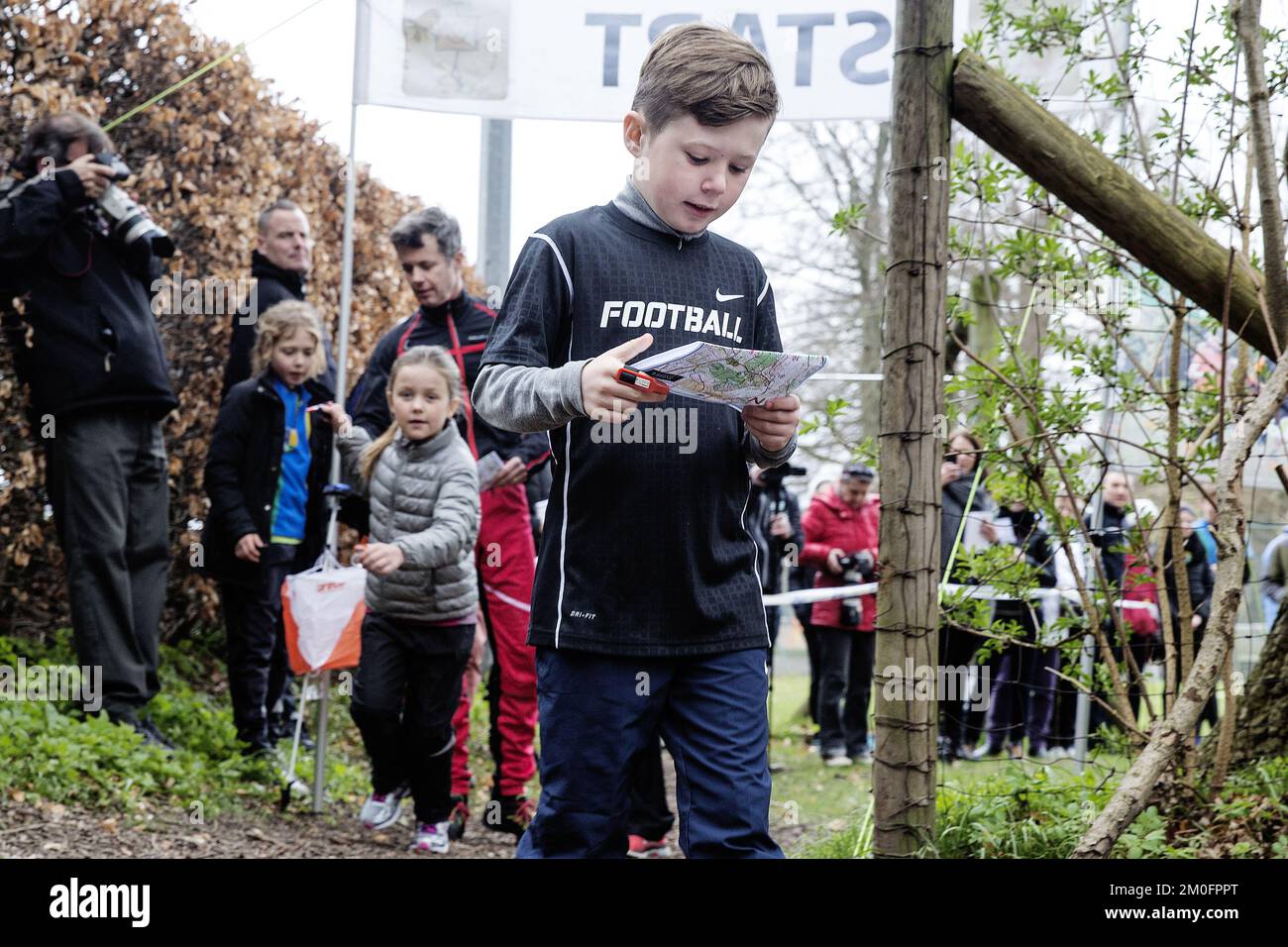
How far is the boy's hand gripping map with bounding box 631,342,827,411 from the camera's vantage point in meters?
2.37

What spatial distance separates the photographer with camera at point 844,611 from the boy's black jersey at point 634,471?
20.1 feet

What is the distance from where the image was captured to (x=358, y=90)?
19.4ft

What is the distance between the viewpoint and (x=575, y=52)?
6.18 metres

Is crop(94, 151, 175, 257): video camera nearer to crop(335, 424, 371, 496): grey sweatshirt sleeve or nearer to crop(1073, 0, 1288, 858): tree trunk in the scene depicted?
crop(335, 424, 371, 496): grey sweatshirt sleeve

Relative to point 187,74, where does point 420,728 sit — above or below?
below

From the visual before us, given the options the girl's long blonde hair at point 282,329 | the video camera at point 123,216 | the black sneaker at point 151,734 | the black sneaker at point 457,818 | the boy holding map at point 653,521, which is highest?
the video camera at point 123,216

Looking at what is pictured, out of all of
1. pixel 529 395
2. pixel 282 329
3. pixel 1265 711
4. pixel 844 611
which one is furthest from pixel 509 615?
pixel 844 611

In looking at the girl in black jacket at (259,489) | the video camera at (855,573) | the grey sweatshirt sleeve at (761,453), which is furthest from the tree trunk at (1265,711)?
the video camera at (855,573)

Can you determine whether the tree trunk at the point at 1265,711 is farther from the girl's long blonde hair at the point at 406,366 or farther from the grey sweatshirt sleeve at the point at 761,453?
the girl's long blonde hair at the point at 406,366

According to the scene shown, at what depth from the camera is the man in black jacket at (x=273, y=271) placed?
20.5 feet

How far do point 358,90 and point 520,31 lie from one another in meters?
0.79

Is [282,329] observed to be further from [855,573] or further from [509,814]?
[855,573]
